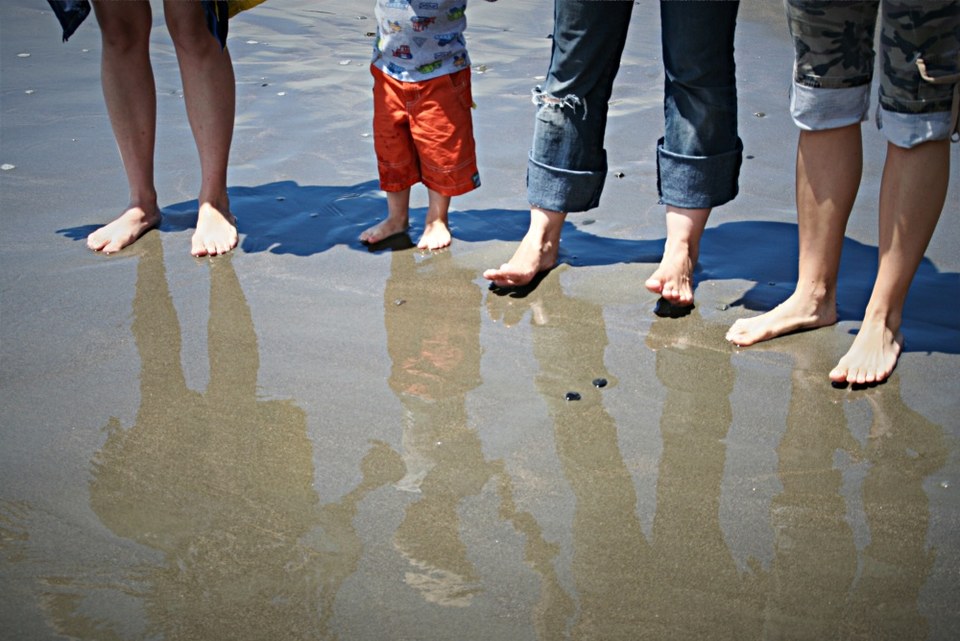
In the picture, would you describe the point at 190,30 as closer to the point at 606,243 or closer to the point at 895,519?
the point at 606,243

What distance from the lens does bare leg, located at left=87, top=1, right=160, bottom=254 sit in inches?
136

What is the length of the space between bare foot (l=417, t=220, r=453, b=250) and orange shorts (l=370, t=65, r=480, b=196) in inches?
4.3

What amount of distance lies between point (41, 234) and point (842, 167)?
258 cm

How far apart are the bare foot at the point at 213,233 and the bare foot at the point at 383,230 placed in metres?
0.44

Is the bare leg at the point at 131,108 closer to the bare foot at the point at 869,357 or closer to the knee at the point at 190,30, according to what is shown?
the knee at the point at 190,30

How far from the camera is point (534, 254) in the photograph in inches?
124

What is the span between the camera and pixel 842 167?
8.76 ft

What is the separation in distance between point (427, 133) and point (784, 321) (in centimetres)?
128

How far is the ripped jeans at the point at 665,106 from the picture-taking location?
2828 mm


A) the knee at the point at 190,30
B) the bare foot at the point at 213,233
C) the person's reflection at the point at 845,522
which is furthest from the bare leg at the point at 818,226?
the knee at the point at 190,30

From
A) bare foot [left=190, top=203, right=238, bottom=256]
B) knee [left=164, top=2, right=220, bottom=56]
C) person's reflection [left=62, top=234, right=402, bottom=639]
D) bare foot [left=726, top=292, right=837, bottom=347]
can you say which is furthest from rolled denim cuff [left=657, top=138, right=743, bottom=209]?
knee [left=164, top=2, right=220, bottom=56]

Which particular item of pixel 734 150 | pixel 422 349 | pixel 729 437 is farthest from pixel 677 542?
pixel 734 150

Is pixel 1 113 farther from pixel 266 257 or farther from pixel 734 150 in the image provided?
pixel 734 150

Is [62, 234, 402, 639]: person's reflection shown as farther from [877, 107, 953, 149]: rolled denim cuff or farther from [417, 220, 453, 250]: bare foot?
[877, 107, 953, 149]: rolled denim cuff
